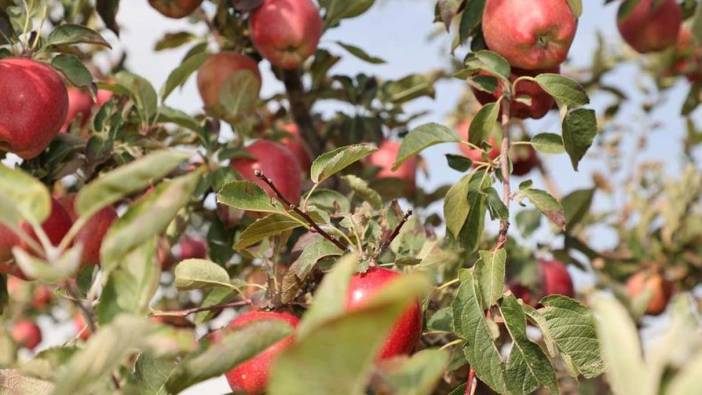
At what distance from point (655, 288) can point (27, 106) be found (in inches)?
100

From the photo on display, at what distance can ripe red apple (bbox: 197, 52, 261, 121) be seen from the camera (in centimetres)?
209

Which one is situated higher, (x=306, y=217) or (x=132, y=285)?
(x=132, y=285)

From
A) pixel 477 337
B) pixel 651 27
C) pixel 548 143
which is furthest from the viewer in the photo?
pixel 651 27

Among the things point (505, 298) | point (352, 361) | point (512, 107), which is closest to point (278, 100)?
point (512, 107)

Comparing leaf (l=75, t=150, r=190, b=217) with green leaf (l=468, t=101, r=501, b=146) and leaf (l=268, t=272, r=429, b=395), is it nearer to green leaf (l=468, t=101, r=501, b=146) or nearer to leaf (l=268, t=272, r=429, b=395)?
leaf (l=268, t=272, r=429, b=395)

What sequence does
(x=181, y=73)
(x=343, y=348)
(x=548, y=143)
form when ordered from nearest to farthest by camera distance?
(x=343, y=348) → (x=548, y=143) → (x=181, y=73)

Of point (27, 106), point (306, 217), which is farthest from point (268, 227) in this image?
point (27, 106)

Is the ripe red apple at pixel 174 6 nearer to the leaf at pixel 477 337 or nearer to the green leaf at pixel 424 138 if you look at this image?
the green leaf at pixel 424 138

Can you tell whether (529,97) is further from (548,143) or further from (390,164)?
(390,164)

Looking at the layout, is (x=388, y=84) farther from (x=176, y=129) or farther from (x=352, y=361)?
(x=352, y=361)

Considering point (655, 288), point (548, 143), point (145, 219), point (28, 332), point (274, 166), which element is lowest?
point (28, 332)

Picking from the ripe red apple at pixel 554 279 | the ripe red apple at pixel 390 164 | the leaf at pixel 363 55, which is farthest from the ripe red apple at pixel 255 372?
the ripe red apple at pixel 390 164

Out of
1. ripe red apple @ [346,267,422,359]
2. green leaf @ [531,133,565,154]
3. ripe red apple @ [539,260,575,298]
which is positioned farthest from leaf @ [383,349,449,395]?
ripe red apple @ [539,260,575,298]

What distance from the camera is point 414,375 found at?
0.59 m
